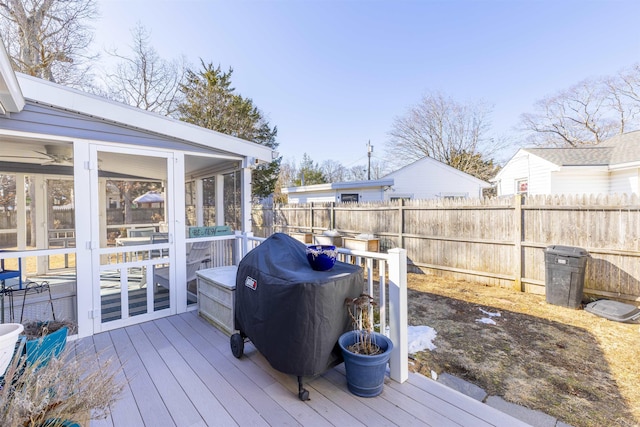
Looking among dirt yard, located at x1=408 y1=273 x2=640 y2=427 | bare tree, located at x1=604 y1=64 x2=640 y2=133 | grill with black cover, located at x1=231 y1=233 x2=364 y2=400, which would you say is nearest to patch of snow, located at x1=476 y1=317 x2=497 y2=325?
Answer: dirt yard, located at x1=408 y1=273 x2=640 y2=427

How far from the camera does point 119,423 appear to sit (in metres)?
1.92

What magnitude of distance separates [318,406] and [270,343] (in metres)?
0.55

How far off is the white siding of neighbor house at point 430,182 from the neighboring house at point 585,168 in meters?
3.88

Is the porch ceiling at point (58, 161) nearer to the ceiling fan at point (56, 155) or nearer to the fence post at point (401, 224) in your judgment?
the ceiling fan at point (56, 155)

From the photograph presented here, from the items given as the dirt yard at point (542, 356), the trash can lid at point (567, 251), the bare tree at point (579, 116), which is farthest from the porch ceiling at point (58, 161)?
the bare tree at point (579, 116)

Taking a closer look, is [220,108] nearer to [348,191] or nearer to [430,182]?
[348,191]

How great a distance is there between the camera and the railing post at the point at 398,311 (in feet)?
7.48

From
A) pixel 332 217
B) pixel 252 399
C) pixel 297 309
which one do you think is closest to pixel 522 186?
pixel 332 217

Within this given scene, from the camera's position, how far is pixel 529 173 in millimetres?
10555

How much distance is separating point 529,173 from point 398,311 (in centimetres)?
1095

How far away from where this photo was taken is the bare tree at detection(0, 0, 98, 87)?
8.90m

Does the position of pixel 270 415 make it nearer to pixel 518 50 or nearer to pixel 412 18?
pixel 412 18

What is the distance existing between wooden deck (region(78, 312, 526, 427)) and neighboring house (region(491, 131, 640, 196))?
972cm

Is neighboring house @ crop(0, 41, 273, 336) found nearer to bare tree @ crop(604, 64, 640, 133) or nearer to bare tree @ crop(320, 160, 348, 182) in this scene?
bare tree @ crop(604, 64, 640, 133)
